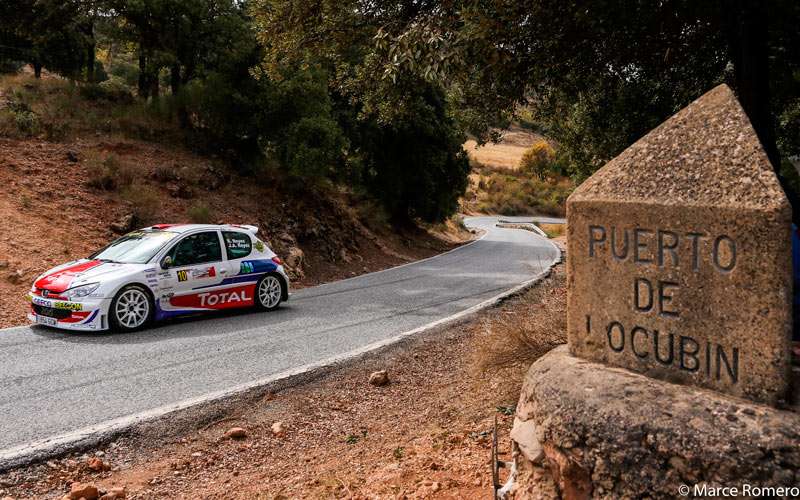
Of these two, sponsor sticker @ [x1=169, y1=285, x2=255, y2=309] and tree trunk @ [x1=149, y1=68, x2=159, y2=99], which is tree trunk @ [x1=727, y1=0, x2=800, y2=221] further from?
tree trunk @ [x1=149, y1=68, x2=159, y2=99]

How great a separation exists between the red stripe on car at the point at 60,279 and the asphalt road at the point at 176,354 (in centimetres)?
62

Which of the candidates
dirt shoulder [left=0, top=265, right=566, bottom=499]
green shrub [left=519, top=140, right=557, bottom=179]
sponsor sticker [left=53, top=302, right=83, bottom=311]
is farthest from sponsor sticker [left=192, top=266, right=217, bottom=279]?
green shrub [left=519, top=140, right=557, bottom=179]

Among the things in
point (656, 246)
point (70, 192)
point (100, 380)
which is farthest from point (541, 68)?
point (70, 192)

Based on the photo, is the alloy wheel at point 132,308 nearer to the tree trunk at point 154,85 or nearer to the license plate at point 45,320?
the license plate at point 45,320

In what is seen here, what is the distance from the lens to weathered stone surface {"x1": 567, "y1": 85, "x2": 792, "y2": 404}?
9.17 feet

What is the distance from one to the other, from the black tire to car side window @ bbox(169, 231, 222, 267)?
3.10 feet

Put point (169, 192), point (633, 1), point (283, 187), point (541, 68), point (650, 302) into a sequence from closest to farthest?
point (650, 302) < point (633, 1) < point (541, 68) < point (169, 192) < point (283, 187)

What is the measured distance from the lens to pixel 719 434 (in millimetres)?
2646

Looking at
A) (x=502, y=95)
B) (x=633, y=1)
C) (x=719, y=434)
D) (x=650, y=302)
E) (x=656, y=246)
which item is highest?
(x=633, y=1)

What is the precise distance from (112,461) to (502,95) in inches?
263

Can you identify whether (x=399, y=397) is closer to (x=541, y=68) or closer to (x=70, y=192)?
(x=541, y=68)

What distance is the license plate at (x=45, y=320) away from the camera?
8.88m

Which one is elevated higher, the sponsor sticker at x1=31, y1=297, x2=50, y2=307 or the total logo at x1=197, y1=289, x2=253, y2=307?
the sponsor sticker at x1=31, y1=297, x2=50, y2=307

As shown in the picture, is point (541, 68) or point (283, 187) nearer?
point (541, 68)
